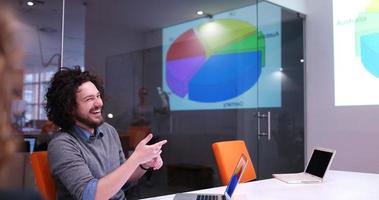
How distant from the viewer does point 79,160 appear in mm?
1638

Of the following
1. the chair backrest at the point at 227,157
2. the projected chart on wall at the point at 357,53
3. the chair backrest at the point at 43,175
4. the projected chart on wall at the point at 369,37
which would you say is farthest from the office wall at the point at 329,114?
the chair backrest at the point at 43,175

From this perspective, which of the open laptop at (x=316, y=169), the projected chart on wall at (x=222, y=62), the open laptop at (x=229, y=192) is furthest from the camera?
the projected chart on wall at (x=222, y=62)

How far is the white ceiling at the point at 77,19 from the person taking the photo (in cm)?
241

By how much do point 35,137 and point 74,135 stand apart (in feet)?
2.67

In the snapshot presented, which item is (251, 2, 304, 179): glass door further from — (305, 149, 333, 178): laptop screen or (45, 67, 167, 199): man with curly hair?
(45, 67, 167, 199): man with curly hair

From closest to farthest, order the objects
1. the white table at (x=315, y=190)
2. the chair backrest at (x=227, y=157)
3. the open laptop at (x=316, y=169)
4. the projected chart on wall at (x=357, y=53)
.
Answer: the white table at (x=315, y=190), the open laptop at (x=316, y=169), the chair backrest at (x=227, y=157), the projected chart on wall at (x=357, y=53)

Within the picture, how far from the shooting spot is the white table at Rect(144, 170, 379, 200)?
178cm

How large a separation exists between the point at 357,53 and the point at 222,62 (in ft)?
4.73

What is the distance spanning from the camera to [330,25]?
13.7ft

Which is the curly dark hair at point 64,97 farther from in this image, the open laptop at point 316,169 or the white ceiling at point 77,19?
the open laptop at point 316,169

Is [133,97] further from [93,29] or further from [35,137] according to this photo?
[35,137]

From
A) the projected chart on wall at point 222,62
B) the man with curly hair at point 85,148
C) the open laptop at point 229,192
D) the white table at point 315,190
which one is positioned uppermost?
the projected chart on wall at point 222,62

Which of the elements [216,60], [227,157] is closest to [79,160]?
[227,157]

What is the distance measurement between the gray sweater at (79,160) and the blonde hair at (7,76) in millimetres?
1089
